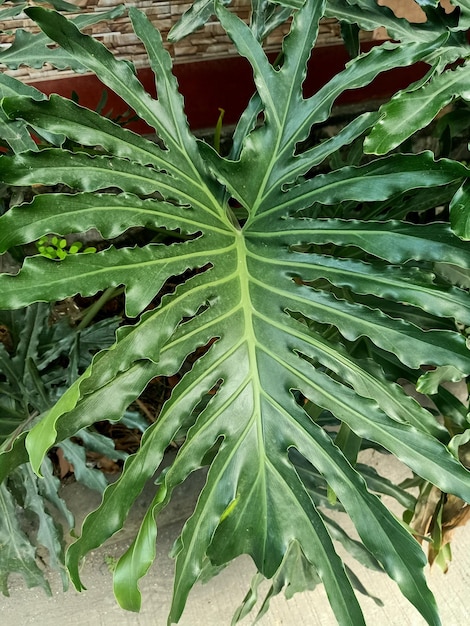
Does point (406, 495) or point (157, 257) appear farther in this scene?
point (406, 495)

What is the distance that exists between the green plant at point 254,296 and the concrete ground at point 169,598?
59 centimetres

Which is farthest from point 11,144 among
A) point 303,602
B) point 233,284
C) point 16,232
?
point 303,602

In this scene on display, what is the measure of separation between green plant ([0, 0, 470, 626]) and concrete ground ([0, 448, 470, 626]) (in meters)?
0.59

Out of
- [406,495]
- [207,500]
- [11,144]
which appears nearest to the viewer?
[207,500]

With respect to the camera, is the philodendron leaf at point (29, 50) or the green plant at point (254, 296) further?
the philodendron leaf at point (29, 50)

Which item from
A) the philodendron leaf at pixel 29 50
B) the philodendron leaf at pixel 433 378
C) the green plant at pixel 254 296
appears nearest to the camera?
the green plant at pixel 254 296

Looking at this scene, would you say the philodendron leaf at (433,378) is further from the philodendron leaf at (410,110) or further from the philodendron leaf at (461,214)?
the philodendron leaf at (410,110)

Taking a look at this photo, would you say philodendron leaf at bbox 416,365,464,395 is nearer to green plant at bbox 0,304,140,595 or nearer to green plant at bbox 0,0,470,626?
green plant at bbox 0,0,470,626

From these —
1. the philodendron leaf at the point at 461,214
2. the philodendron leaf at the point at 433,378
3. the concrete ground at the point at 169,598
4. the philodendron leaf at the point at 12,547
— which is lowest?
the concrete ground at the point at 169,598

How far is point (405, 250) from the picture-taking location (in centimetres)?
72

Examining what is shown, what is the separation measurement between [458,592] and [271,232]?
3.86 feet

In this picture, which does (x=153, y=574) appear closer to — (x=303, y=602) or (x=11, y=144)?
(x=303, y=602)

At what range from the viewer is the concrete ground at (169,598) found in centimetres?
131

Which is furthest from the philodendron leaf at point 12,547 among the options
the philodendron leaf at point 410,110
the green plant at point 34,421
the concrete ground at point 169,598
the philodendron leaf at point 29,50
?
the philodendron leaf at point 410,110
